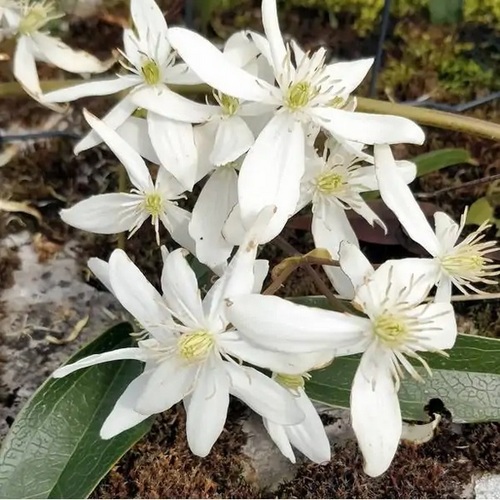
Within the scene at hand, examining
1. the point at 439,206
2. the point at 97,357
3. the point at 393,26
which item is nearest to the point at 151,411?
the point at 97,357

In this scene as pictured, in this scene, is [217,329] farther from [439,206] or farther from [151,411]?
[439,206]

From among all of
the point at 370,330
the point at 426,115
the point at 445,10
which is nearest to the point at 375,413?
the point at 370,330

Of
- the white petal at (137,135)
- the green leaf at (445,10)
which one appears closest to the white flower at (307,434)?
the white petal at (137,135)

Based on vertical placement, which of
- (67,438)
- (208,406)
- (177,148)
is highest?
(177,148)

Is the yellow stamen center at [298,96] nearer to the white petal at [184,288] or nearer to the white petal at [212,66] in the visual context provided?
the white petal at [212,66]

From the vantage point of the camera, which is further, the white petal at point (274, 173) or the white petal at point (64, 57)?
the white petal at point (64, 57)

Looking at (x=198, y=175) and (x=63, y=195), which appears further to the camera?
(x=63, y=195)

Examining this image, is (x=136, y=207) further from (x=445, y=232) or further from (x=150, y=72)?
(x=445, y=232)
